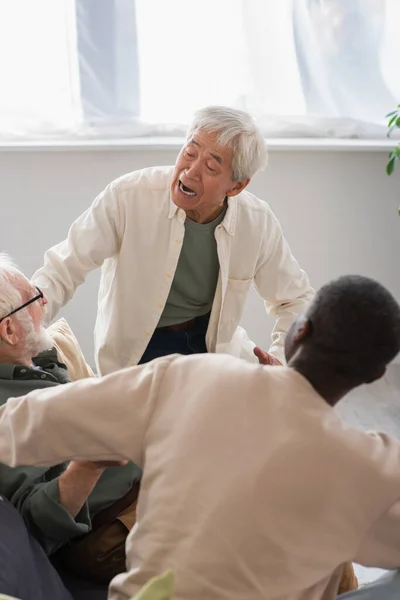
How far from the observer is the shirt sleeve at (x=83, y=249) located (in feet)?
7.13

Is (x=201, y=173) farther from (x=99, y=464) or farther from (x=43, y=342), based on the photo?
(x=99, y=464)

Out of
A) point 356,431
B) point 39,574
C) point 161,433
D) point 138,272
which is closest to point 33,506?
point 39,574

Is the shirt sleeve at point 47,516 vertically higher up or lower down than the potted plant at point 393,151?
lower down

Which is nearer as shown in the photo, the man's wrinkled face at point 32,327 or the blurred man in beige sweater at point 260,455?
the blurred man in beige sweater at point 260,455

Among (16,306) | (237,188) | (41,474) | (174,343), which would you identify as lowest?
(174,343)

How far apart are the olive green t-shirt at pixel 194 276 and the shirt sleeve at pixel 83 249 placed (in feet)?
0.71

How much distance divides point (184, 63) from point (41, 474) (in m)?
2.20

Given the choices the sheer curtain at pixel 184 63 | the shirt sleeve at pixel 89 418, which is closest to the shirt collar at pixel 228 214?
the sheer curtain at pixel 184 63

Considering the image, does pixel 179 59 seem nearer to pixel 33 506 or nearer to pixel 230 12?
pixel 230 12

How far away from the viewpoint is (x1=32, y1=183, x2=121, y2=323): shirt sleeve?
2.17 metres

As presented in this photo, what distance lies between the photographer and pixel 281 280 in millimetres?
2406

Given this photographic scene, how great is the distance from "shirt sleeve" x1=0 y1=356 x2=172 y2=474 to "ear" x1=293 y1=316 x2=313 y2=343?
0.61 feet

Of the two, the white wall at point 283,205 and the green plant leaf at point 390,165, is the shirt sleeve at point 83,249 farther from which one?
the green plant leaf at point 390,165

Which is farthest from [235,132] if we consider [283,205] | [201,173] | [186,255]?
[283,205]
